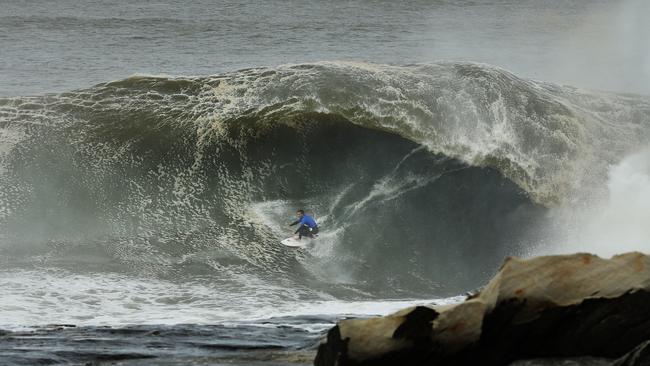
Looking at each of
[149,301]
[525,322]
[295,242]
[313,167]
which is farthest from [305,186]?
[525,322]

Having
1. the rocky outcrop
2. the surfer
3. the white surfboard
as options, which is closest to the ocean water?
the white surfboard

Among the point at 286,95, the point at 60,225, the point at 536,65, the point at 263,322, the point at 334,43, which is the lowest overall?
the point at 263,322

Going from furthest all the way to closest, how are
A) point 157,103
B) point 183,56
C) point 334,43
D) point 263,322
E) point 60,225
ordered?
point 334,43, point 183,56, point 157,103, point 60,225, point 263,322

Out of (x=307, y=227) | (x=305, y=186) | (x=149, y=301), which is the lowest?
(x=149, y=301)

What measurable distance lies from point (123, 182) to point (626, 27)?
1431 inches

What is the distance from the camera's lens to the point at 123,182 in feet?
78.0

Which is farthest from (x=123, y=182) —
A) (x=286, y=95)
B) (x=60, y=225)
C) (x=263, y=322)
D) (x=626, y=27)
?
(x=626, y=27)

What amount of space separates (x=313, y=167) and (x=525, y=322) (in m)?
15.7

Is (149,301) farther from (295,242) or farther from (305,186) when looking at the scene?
(305,186)

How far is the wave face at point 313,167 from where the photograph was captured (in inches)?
861

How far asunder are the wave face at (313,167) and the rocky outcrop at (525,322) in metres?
11.6

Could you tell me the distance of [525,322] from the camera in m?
8.96

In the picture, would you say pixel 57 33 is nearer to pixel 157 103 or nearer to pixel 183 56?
pixel 183 56

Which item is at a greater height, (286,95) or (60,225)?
(286,95)
